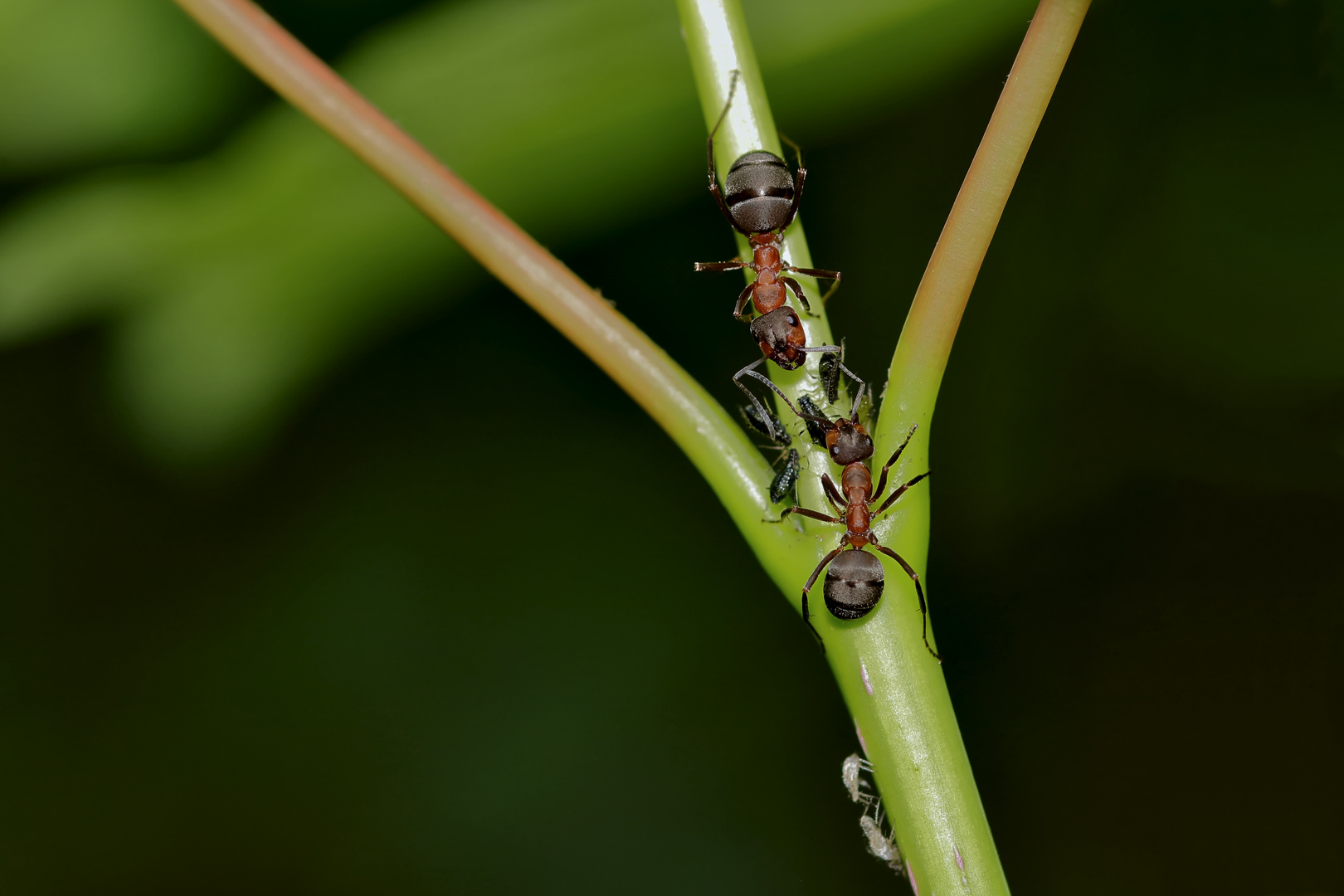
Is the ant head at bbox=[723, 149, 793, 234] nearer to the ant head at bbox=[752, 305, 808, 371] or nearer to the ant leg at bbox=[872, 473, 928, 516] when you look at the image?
the ant head at bbox=[752, 305, 808, 371]

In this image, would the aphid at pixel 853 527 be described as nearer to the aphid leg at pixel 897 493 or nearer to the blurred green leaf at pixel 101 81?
the aphid leg at pixel 897 493

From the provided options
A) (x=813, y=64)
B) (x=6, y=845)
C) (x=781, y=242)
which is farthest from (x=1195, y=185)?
(x=6, y=845)

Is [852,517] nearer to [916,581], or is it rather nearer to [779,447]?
[916,581]

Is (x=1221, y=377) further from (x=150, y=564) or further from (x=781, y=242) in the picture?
(x=150, y=564)

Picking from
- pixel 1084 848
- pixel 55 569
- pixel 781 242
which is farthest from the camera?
pixel 55 569

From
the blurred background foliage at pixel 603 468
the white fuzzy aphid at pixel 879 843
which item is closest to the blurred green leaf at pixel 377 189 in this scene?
the blurred background foliage at pixel 603 468

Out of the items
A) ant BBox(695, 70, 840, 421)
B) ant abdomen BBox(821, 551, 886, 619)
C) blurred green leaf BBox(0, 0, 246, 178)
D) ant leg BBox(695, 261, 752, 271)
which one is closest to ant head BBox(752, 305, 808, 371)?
ant BBox(695, 70, 840, 421)
